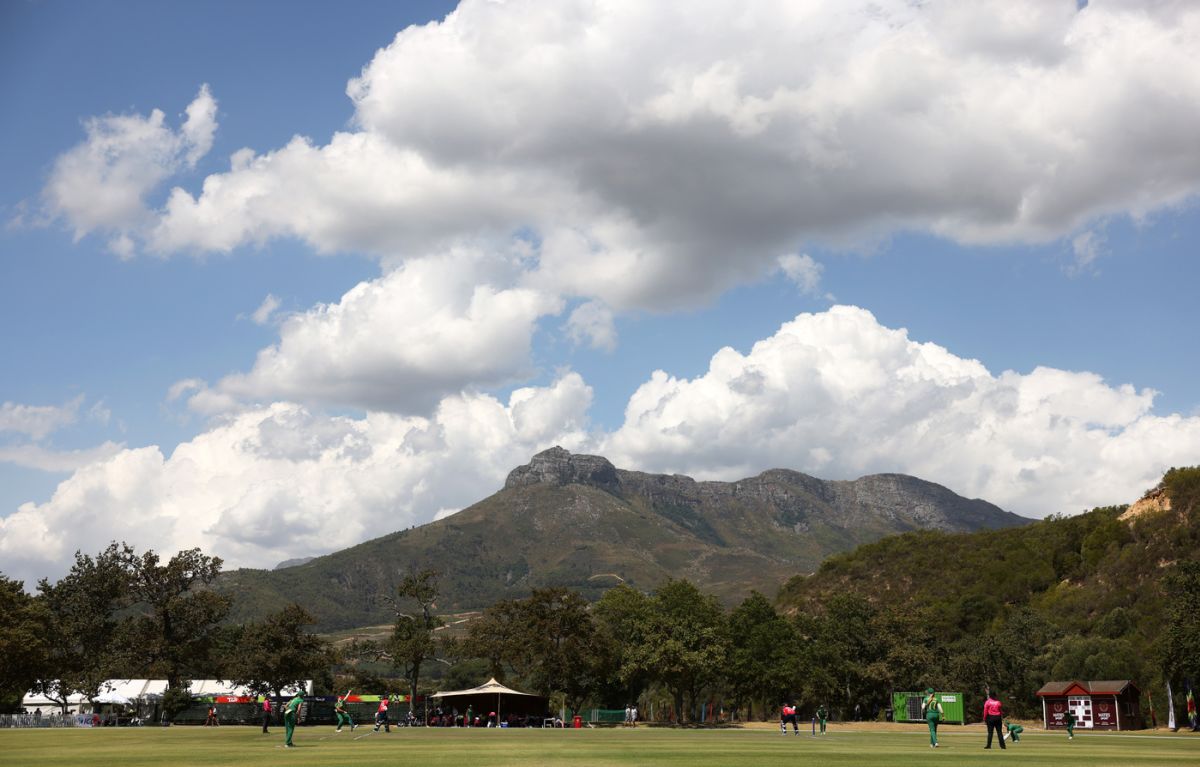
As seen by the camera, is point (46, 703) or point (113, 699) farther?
point (46, 703)

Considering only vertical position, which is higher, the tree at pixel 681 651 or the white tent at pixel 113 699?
the tree at pixel 681 651

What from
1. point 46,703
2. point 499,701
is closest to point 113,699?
point 46,703

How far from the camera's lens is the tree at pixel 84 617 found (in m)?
97.9

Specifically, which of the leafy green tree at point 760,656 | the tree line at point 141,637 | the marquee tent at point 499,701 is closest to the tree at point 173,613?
the tree line at point 141,637

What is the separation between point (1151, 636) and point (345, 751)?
299 feet

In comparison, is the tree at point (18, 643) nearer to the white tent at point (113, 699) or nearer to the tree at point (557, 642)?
the white tent at point (113, 699)

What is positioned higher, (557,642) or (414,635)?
(414,635)

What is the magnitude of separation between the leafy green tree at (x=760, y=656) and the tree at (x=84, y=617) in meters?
59.2

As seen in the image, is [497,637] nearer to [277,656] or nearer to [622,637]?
[622,637]

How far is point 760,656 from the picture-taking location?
98062 mm

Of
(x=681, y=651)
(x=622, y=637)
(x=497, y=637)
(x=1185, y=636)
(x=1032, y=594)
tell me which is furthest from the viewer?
(x=1032, y=594)

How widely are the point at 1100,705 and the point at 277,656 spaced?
6861 cm

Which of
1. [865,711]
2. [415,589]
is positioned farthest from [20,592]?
[865,711]

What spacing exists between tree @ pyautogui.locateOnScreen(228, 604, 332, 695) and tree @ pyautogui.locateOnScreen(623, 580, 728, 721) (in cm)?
3120
